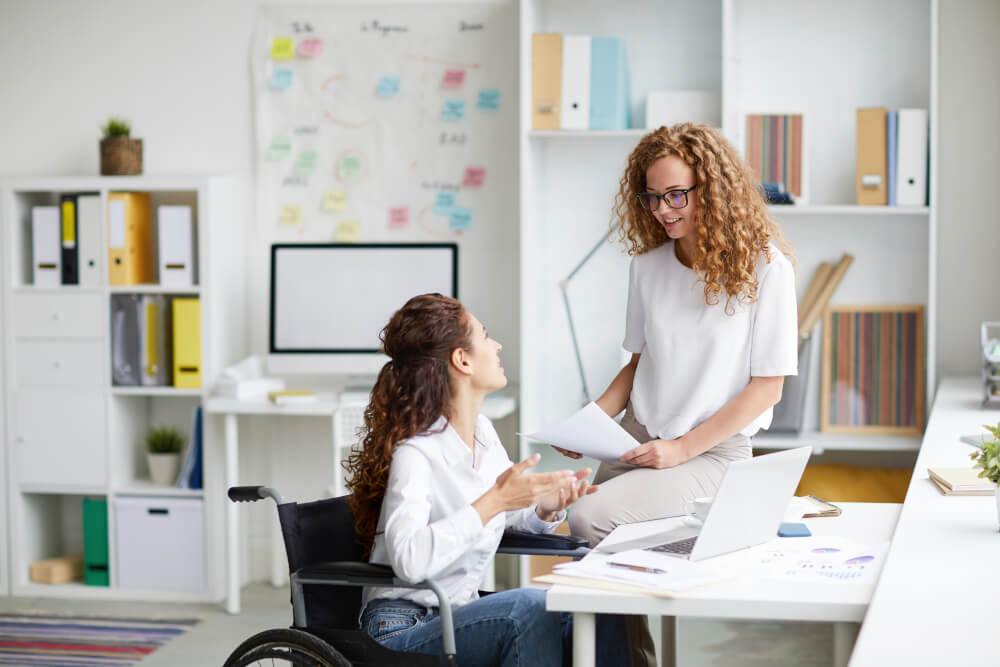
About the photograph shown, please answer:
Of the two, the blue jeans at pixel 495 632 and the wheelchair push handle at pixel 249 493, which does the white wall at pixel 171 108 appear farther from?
the blue jeans at pixel 495 632

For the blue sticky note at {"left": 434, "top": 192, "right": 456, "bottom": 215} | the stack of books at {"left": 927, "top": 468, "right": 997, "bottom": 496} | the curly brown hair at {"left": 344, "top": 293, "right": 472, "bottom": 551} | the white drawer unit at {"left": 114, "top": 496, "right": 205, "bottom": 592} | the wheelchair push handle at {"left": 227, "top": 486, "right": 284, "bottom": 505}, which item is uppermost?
the blue sticky note at {"left": 434, "top": 192, "right": 456, "bottom": 215}

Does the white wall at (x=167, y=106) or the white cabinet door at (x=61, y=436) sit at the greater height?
the white wall at (x=167, y=106)

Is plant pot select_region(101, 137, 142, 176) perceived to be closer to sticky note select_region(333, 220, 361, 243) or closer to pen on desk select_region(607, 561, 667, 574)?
sticky note select_region(333, 220, 361, 243)

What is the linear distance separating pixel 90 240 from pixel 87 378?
479mm

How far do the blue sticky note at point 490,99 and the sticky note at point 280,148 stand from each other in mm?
713

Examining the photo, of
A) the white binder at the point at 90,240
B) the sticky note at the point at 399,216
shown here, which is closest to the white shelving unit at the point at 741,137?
the sticky note at the point at 399,216

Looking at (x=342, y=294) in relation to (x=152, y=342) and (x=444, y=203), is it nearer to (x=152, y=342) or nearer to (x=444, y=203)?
(x=444, y=203)

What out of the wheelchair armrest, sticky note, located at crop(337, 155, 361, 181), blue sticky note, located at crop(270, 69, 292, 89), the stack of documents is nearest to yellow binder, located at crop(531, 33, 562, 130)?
sticky note, located at crop(337, 155, 361, 181)

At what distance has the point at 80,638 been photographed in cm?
346

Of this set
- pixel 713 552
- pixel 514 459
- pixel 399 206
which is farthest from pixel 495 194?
pixel 713 552

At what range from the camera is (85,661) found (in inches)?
127

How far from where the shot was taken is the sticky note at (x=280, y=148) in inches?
157

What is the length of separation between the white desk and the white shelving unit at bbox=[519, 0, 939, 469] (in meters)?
1.64

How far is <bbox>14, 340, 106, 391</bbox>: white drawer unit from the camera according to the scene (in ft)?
12.6
